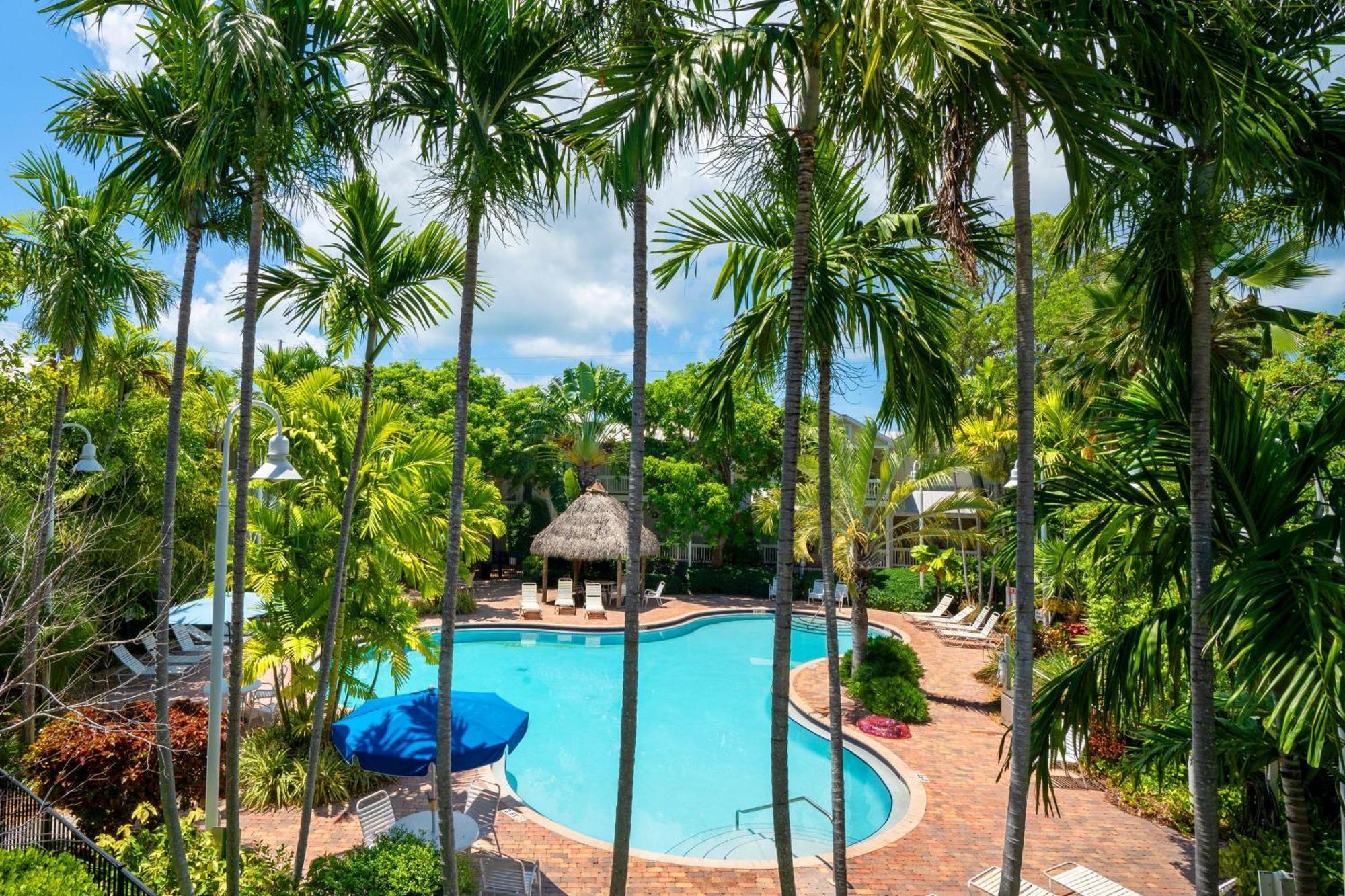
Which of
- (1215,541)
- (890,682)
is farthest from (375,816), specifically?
(890,682)

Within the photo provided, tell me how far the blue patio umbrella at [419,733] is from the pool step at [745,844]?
3137 mm

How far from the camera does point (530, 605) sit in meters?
22.4

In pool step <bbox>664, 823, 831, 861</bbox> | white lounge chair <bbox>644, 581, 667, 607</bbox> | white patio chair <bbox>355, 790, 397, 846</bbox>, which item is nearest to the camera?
white patio chair <bbox>355, 790, 397, 846</bbox>

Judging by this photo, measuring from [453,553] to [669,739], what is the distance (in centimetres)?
1015

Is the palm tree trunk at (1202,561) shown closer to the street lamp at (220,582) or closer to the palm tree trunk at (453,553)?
the palm tree trunk at (453,553)

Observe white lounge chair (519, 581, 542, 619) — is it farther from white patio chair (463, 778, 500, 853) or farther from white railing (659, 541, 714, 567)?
white patio chair (463, 778, 500, 853)

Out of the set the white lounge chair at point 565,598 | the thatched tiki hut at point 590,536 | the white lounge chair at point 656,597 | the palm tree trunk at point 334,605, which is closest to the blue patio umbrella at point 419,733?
the palm tree trunk at point 334,605

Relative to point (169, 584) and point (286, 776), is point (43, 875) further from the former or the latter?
point (286, 776)

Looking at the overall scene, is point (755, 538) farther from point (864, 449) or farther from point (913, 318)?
point (913, 318)

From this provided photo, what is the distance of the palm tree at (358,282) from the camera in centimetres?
719

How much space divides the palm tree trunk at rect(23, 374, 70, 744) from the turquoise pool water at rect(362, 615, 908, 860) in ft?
20.3

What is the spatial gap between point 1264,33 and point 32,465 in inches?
611

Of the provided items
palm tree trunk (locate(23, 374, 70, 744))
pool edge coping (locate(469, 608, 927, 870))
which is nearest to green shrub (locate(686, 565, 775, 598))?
pool edge coping (locate(469, 608, 927, 870))

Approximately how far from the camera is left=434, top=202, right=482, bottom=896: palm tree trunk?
217 inches
